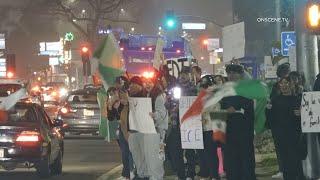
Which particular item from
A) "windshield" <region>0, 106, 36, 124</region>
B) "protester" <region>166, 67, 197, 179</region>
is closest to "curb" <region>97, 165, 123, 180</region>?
"windshield" <region>0, 106, 36, 124</region>

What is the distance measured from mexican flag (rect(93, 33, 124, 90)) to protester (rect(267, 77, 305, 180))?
4.12m

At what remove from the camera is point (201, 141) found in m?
12.4

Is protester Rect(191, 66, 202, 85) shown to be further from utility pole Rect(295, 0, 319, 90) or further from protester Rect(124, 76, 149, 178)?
utility pole Rect(295, 0, 319, 90)

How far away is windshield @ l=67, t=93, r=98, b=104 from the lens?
26.2 metres

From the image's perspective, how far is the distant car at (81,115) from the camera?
26.0 meters

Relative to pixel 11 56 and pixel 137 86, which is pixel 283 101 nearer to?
pixel 137 86

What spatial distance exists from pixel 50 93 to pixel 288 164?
4026 centimetres

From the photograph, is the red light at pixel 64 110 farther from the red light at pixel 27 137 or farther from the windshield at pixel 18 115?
the red light at pixel 27 137

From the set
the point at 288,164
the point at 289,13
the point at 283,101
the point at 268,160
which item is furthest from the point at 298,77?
the point at 289,13

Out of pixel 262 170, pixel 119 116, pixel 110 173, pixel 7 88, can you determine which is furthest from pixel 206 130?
pixel 7 88

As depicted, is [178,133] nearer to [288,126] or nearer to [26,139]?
[288,126]

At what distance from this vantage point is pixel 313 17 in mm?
12570

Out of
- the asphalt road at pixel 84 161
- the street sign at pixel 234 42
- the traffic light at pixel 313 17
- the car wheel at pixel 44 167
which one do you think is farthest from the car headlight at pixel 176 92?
the car wheel at pixel 44 167

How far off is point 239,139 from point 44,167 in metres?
5.34
